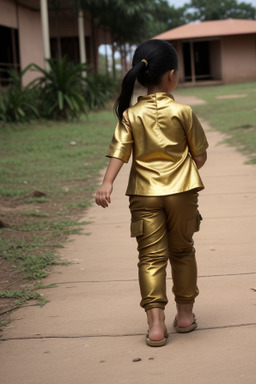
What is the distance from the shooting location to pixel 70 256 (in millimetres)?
4445

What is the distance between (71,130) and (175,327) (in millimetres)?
10611

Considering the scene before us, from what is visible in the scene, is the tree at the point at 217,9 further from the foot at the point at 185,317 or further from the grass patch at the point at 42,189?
the foot at the point at 185,317

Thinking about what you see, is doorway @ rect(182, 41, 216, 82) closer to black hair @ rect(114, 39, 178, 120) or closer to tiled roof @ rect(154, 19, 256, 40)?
tiled roof @ rect(154, 19, 256, 40)

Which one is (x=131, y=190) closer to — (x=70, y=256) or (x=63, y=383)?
(x=63, y=383)

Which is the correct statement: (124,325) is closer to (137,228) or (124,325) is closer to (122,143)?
(137,228)

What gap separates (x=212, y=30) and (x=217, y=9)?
21.7m

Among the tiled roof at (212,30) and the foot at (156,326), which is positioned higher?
the tiled roof at (212,30)

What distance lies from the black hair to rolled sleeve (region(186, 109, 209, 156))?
9.2 inches

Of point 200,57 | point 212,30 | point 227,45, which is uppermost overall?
point 212,30

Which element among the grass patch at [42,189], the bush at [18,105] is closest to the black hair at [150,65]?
the grass patch at [42,189]

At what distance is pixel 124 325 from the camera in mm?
3104

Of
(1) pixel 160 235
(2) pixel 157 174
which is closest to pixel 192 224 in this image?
(1) pixel 160 235

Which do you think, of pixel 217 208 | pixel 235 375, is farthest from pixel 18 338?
pixel 217 208

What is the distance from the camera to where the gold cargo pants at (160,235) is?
2814mm
